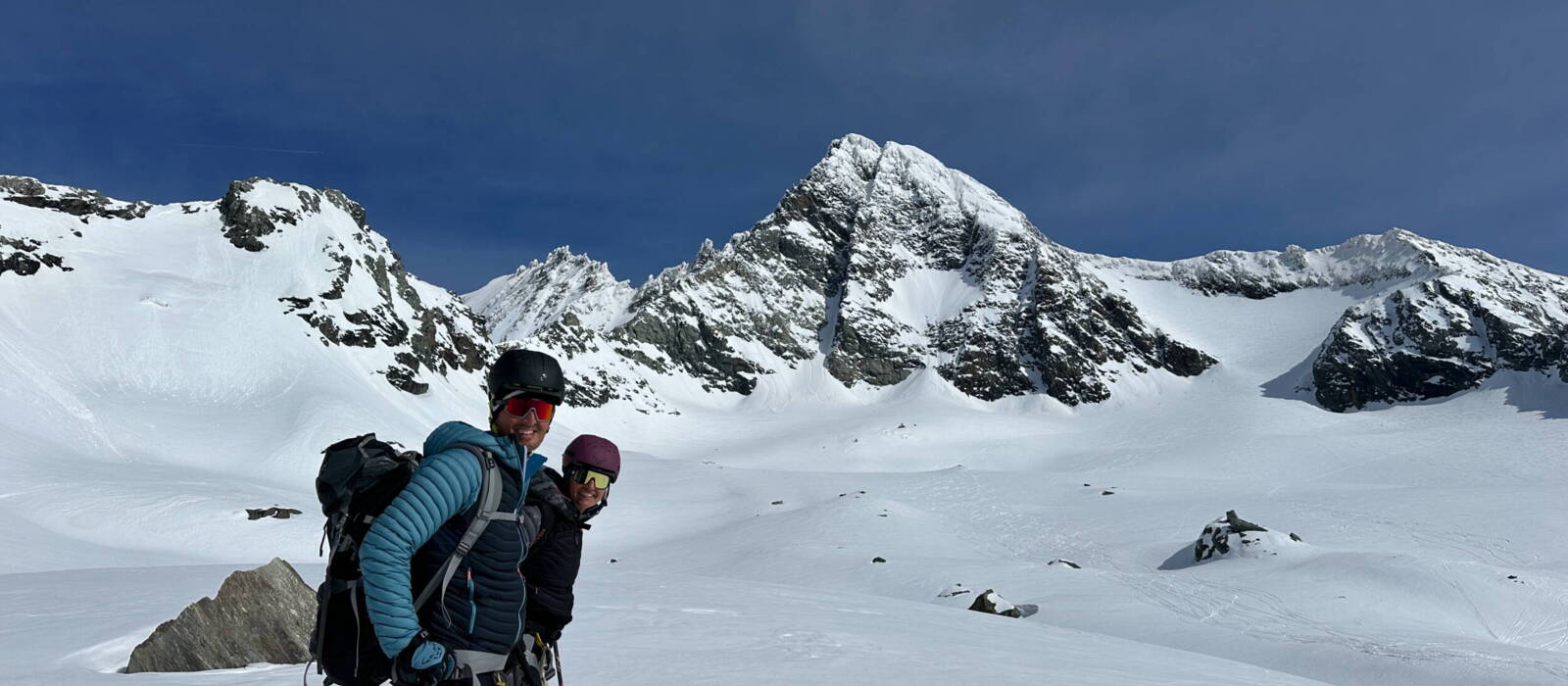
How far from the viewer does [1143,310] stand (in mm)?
119688

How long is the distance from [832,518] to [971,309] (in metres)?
92.9

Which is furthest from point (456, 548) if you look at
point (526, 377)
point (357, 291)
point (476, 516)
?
point (357, 291)

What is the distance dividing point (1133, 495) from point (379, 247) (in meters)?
74.6

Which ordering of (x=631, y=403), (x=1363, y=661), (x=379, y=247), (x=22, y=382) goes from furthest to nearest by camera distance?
1. (x=631, y=403)
2. (x=379, y=247)
3. (x=22, y=382)
4. (x=1363, y=661)

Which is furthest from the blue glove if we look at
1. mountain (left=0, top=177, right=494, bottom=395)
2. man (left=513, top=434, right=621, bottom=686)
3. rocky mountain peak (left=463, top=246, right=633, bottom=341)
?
rocky mountain peak (left=463, top=246, right=633, bottom=341)

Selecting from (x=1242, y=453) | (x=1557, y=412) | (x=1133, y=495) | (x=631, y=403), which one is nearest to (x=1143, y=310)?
(x=1557, y=412)

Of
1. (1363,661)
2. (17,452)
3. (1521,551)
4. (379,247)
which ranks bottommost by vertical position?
(1363,661)

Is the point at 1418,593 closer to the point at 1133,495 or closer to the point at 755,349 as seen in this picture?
the point at 1133,495

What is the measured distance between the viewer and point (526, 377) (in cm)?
366

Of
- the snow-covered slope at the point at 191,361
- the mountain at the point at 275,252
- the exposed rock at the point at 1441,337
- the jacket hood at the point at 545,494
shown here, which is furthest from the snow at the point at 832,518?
the exposed rock at the point at 1441,337

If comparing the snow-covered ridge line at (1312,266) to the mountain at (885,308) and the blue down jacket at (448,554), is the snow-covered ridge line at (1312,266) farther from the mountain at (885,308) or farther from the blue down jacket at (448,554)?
the blue down jacket at (448,554)

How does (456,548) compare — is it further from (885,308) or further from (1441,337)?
(885,308)

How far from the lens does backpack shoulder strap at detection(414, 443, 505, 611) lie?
10.7 ft

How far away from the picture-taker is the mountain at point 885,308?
108 metres
